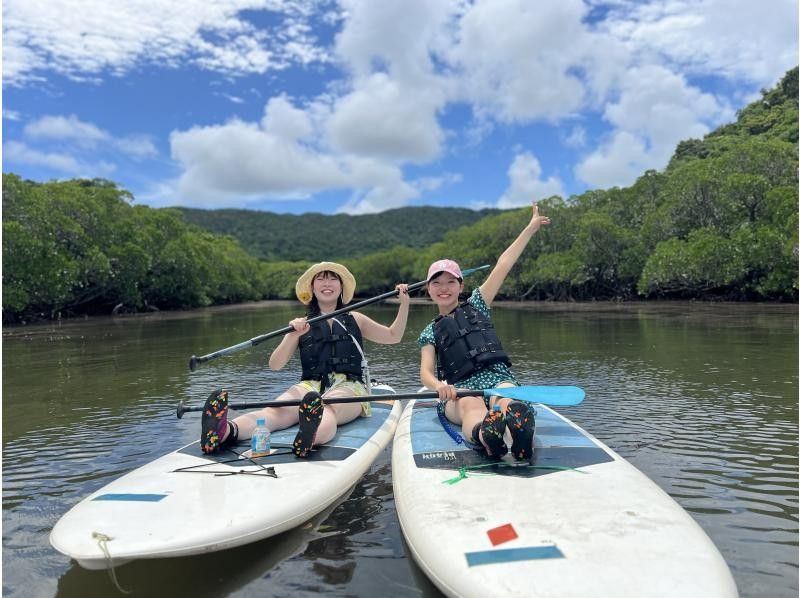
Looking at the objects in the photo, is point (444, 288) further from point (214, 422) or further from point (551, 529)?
point (551, 529)

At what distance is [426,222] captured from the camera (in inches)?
6280

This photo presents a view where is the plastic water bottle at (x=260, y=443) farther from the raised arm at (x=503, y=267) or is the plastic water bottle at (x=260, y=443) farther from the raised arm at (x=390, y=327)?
the raised arm at (x=503, y=267)

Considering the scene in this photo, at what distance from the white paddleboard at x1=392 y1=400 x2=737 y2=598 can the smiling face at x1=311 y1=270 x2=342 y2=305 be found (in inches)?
78.9

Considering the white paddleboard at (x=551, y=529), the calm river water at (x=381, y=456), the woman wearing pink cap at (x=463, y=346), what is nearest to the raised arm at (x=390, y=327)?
the woman wearing pink cap at (x=463, y=346)

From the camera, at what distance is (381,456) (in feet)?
18.6

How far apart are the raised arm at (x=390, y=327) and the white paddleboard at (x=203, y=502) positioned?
4.12 feet

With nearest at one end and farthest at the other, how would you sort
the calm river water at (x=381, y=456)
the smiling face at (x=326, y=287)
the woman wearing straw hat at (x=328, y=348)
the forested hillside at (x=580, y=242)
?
the calm river water at (x=381, y=456), the woman wearing straw hat at (x=328, y=348), the smiling face at (x=326, y=287), the forested hillside at (x=580, y=242)

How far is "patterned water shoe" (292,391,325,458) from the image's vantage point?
4.15m

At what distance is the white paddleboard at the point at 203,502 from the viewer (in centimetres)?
293

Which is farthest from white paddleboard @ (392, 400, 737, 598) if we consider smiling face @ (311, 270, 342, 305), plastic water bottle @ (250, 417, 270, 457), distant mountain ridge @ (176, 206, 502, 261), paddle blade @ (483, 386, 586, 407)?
distant mountain ridge @ (176, 206, 502, 261)

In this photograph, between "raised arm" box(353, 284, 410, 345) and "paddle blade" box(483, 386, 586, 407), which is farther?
"raised arm" box(353, 284, 410, 345)

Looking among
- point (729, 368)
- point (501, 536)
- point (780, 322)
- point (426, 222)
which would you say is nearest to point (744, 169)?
point (780, 322)

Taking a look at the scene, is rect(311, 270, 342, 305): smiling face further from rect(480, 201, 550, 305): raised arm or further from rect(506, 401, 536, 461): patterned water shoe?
rect(506, 401, 536, 461): patterned water shoe

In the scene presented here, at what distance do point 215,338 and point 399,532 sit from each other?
703 inches
